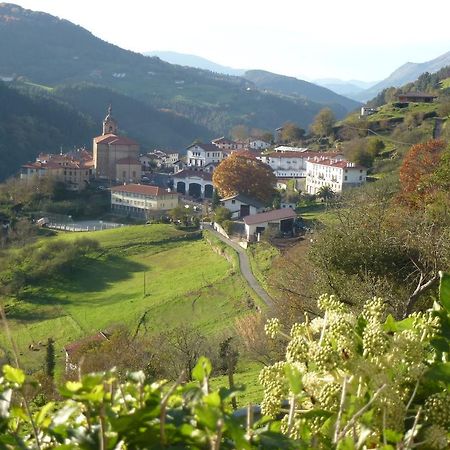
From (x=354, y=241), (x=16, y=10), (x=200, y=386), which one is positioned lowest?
(x=354, y=241)

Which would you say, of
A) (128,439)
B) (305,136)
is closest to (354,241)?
(128,439)

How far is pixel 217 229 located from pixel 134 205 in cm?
1212

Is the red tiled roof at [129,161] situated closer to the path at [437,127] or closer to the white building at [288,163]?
the white building at [288,163]

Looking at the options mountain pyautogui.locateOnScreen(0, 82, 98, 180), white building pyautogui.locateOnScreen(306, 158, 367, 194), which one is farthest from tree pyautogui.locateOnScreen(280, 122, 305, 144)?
mountain pyautogui.locateOnScreen(0, 82, 98, 180)

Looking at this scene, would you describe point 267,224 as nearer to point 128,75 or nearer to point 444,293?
point 444,293

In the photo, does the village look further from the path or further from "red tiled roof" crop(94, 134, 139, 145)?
the path

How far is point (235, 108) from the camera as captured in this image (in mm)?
139500

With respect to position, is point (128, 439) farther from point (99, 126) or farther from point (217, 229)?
point (99, 126)

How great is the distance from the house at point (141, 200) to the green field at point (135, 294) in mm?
7757

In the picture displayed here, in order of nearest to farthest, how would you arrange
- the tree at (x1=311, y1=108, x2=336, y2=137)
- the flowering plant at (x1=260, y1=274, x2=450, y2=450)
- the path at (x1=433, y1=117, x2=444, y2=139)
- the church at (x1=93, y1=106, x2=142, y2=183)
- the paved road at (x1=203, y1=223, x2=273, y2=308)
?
the flowering plant at (x1=260, y1=274, x2=450, y2=450) → the paved road at (x1=203, y1=223, x2=273, y2=308) → the path at (x1=433, y1=117, x2=444, y2=139) → the church at (x1=93, y1=106, x2=142, y2=183) → the tree at (x1=311, y1=108, x2=336, y2=137)

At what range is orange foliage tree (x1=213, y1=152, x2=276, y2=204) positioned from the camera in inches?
1688

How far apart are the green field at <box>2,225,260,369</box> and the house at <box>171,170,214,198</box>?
46.0 ft

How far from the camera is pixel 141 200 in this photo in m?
47.8

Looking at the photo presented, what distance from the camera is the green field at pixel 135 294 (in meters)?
25.0
